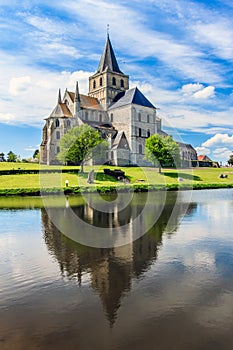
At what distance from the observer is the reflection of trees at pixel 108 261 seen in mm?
9977

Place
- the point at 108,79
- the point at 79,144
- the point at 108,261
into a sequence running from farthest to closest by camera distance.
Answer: the point at 108,79, the point at 79,144, the point at 108,261

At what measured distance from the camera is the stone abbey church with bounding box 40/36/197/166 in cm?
8719

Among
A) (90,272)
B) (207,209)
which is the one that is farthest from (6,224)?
(207,209)

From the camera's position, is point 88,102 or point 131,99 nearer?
point 131,99

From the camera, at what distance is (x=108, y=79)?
9888cm

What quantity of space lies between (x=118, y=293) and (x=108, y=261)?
3.40 metres

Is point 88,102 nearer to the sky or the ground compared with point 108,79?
nearer to the ground

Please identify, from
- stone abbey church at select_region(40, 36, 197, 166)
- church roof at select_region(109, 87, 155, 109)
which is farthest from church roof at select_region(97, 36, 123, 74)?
church roof at select_region(109, 87, 155, 109)

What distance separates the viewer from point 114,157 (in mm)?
86250

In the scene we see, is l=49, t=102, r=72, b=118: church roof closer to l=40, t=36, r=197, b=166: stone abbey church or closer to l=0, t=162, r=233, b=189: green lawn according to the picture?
l=40, t=36, r=197, b=166: stone abbey church

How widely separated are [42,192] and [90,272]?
35252 millimetres

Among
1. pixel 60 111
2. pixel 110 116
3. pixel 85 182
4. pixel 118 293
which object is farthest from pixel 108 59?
pixel 118 293

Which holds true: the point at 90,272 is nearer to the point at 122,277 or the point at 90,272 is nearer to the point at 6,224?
the point at 122,277

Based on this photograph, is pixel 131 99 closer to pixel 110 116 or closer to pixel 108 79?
pixel 110 116
